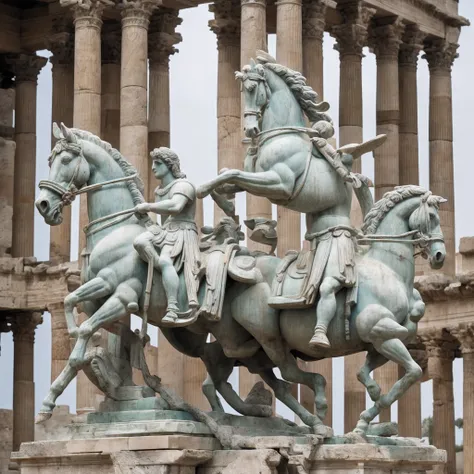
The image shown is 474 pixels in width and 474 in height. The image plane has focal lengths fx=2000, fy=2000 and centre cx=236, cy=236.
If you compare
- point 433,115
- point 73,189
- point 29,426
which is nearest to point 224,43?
point 433,115

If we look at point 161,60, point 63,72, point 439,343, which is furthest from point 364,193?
point 63,72

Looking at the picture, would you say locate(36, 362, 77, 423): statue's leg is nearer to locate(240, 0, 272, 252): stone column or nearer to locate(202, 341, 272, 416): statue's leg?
locate(202, 341, 272, 416): statue's leg

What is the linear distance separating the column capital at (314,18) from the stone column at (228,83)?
7.05 ft

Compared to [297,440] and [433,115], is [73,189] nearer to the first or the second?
[297,440]

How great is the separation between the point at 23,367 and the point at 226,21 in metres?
13.0

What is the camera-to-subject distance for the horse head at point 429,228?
28.5 meters

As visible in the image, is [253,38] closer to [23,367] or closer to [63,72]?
[63,72]

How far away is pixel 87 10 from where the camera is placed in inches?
2237

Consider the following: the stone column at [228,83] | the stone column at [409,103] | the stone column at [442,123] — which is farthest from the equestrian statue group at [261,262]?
the stone column at [409,103]

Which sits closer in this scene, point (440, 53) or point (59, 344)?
point (59, 344)

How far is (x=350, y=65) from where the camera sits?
198ft

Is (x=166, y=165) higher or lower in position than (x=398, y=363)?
higher

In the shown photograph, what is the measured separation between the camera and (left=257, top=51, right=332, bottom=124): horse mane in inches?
1142

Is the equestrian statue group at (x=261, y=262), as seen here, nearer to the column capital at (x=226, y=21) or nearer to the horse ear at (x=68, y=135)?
the horse ear at (x=68, y=135)
